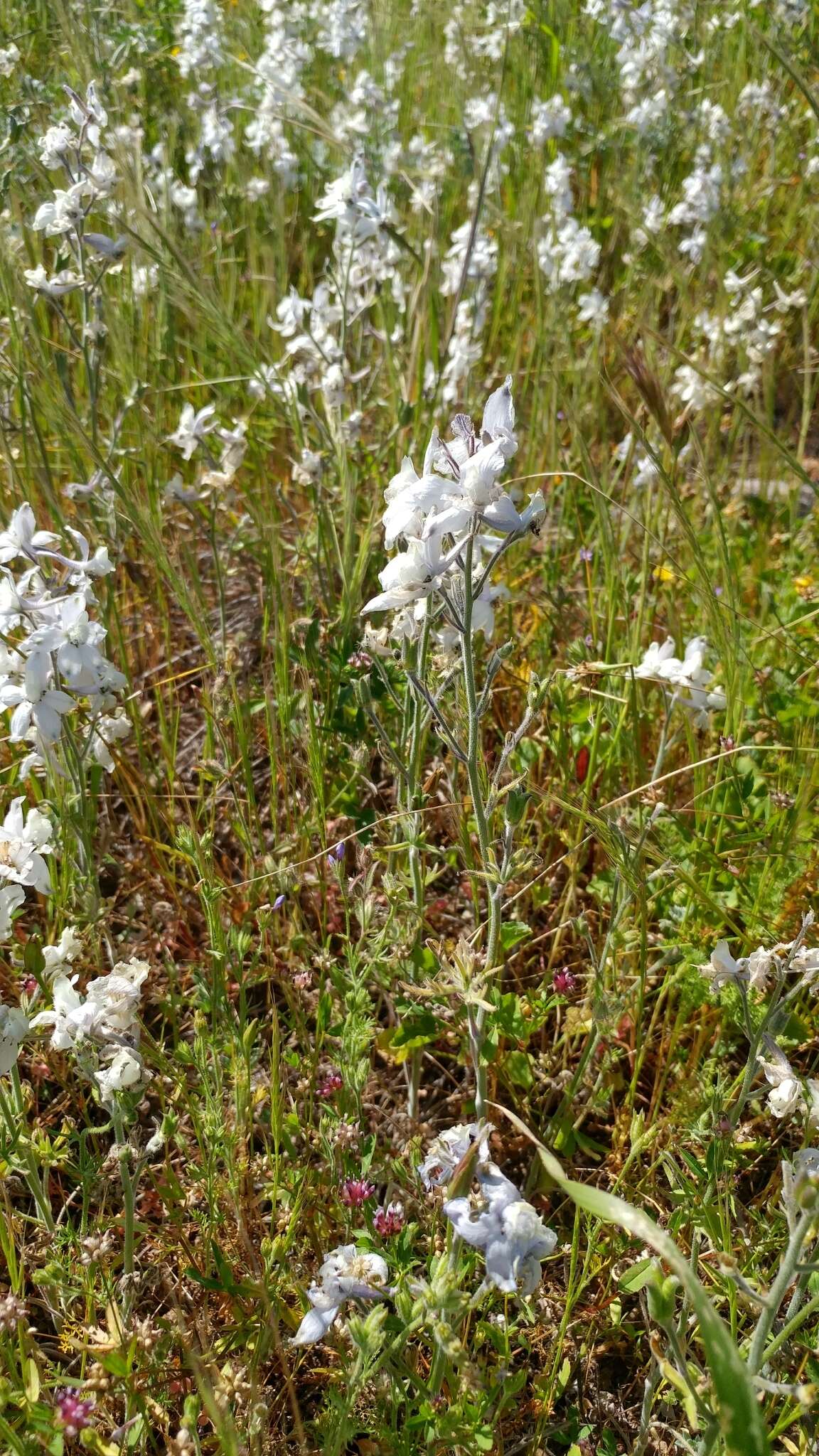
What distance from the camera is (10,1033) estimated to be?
54.4 inches

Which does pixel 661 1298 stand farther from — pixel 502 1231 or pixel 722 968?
pixel 722 968

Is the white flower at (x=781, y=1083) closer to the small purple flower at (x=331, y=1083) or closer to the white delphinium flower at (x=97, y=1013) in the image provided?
the small purple flower at (x=331, y=1083)

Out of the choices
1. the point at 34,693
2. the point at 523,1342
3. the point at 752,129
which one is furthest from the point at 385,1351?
the point at 752,129

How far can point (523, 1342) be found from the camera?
4.75 ft

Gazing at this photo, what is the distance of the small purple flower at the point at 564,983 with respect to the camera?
5.93 ft

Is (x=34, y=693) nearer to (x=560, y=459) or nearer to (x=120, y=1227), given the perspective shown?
(x=120, y=1227)

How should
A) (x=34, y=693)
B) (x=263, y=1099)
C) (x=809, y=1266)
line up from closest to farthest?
1. (x=809, y=1266)
2. (x=34, y=693)
3. (x=263, y=1099)

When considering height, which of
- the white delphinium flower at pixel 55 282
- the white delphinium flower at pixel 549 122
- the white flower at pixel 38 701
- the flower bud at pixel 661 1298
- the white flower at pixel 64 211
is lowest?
the flower bud at pixel 661 1298

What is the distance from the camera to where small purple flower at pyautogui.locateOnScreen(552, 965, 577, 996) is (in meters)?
1.81

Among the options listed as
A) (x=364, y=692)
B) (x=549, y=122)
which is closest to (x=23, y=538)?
(x=364, y=692)

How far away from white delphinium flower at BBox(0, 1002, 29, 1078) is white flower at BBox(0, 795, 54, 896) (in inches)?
7.6

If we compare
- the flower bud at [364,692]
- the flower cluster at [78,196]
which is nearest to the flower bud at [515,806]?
the flower bud at [364,692]

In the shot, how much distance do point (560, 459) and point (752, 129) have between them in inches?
101

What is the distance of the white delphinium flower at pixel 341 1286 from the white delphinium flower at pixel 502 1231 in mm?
178
